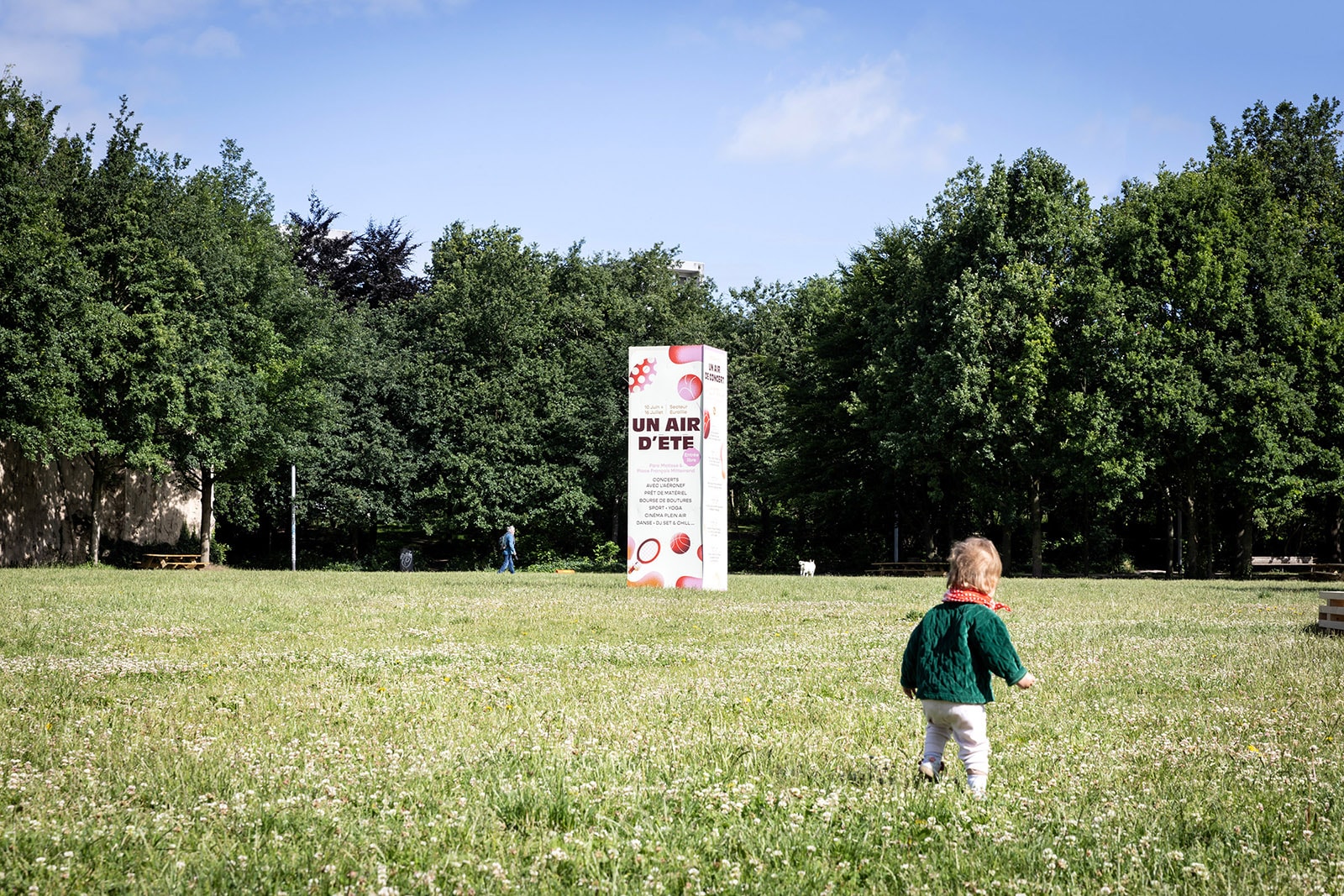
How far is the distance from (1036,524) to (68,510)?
39605 millimetres

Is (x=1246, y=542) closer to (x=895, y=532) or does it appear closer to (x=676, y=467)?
(x=895, y=532)

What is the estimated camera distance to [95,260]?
40469mm

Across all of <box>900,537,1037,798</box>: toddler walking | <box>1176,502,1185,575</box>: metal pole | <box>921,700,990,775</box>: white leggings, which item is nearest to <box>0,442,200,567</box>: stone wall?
<box>1176,502,1185,575</box>: metal pole

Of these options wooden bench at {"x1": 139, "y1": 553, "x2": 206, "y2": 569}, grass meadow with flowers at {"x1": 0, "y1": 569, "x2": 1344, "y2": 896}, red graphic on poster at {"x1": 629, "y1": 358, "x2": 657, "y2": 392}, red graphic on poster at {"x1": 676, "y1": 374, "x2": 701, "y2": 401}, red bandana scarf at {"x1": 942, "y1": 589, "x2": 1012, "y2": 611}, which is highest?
red graphic on poster at {"x1": 629, "y1": 358, "x2": 657, "y2": 392}

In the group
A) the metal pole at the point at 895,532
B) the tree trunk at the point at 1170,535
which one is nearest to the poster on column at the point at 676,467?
the metal pole at the point at 895,532

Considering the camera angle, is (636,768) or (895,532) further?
(895,532)

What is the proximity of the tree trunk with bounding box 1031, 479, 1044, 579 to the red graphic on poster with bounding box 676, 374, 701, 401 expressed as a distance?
20.6 metres

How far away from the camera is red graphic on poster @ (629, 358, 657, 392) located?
31.8 m

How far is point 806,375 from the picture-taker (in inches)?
2265

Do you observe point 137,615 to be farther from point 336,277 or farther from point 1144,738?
point 336,277

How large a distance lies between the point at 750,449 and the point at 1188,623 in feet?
138

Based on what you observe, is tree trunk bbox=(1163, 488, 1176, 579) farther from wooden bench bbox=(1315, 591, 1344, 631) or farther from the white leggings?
the white leggings

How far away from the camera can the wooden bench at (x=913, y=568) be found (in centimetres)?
4862

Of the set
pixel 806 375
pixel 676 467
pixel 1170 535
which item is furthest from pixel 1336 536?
pixel 676 467
